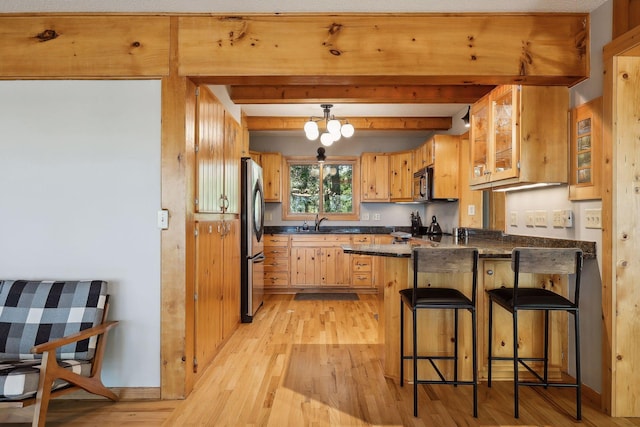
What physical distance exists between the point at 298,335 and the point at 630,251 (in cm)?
267

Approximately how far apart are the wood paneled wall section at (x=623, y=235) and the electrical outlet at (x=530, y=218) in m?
0.80

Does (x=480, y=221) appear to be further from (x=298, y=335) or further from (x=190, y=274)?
(x=190, y=274)

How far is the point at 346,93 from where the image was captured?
4.16 m

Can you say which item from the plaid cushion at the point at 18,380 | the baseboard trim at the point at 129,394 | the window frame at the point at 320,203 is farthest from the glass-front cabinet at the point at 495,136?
the plaid cushion at the point at 18,380

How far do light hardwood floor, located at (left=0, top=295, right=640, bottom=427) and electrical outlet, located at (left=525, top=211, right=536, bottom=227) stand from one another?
1196 millimetres

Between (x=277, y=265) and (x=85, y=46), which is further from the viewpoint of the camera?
(x=277, y=265)

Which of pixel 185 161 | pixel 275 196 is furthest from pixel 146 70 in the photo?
pixel 275 196

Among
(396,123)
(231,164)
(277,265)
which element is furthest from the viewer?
(277,265)

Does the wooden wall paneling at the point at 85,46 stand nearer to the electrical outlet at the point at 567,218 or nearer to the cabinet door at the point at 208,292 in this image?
the cabinet door at the point at 208,292

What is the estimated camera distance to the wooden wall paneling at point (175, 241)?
8.31 ft

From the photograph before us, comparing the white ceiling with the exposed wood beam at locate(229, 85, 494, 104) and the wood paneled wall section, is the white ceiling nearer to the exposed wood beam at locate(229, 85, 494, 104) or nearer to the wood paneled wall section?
the wood paneled wall section

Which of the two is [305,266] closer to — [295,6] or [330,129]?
[330,129]

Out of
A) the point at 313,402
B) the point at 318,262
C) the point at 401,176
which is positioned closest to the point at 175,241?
the point at 313,402

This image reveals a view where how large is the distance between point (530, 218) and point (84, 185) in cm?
321
